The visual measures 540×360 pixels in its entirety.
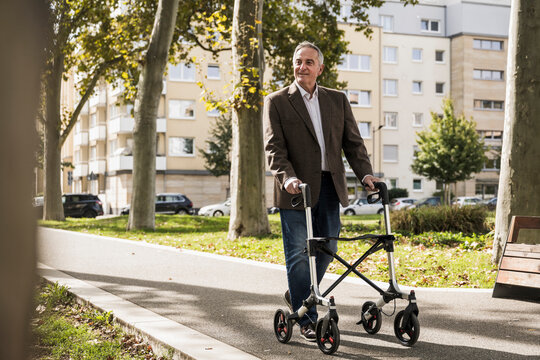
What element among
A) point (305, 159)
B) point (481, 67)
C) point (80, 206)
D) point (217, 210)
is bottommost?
point (217, 210)

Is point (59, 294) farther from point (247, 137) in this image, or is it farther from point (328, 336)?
point (247, 137)

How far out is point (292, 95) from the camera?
4707 mm

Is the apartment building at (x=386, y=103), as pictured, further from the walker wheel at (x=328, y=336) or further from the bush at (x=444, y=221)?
the walker wheel at (x=328, y=336)

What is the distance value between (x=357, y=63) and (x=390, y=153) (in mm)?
8740

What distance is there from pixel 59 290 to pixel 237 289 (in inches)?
74.4

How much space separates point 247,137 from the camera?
13.8 m

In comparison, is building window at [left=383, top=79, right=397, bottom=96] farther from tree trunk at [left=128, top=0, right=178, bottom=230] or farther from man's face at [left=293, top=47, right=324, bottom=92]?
man's face at [left=293, top=47, right=324, bottom=92]

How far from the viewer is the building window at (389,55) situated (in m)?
60.8

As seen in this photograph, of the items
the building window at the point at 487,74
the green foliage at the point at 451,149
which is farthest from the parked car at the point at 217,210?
the building window at the point at 487,74

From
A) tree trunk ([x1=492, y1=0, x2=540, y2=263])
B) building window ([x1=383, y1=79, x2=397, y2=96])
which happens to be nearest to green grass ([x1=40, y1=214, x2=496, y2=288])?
tree trunk ([x1=492, y1=0, x2=540, y2=263])

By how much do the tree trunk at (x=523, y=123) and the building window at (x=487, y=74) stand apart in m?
57.1

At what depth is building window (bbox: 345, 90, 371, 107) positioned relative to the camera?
58.8m

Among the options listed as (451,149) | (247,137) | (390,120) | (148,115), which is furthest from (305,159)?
(390,120)

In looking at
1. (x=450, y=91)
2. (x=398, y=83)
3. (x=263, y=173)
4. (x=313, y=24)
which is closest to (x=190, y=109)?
(x=398, y=83)
